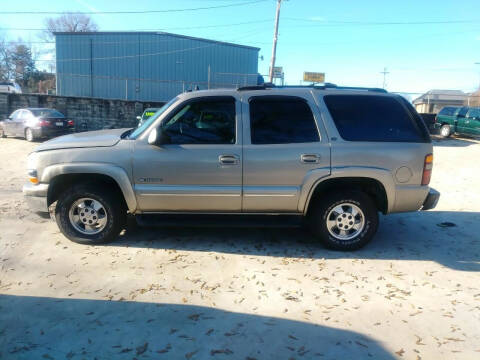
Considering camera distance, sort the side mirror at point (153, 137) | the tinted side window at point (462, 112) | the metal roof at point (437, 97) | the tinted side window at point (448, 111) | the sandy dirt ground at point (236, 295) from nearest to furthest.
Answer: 1. the sandy dirt ground at point (236, 295)
2. the side mirror at point (153, 137)
3. the tinted side window at point (462, 112)
4. the tinted side window at point (448, 111)
5. the metal roof at point (437, 97)

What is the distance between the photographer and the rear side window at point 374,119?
4.61 meters

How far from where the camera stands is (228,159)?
14.7 feet

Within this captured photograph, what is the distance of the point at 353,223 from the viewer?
15.6 feet

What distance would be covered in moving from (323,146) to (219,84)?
78.3 feet

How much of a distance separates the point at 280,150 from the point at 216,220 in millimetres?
1179

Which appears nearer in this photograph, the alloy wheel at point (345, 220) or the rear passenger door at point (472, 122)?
the alloy wheel at point (345, 220)

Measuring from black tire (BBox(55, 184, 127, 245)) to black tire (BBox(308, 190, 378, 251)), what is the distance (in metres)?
2.47

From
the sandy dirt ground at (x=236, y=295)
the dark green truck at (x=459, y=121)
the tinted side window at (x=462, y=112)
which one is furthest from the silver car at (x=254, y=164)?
the tinted side window at (x=462, y=112)

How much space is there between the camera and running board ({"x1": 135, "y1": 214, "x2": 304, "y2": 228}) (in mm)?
4633

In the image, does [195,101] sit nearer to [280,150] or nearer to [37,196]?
[280,150]

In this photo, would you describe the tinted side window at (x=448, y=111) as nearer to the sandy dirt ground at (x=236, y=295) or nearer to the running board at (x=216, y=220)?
the sandy dirt ground at (x=236, y=295)

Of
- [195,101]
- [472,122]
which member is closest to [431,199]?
[195,101]

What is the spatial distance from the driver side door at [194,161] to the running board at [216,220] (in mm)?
113

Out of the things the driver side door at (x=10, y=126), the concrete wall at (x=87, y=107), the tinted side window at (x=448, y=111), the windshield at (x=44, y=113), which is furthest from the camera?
the tinted side window at (x=448, y=111)
